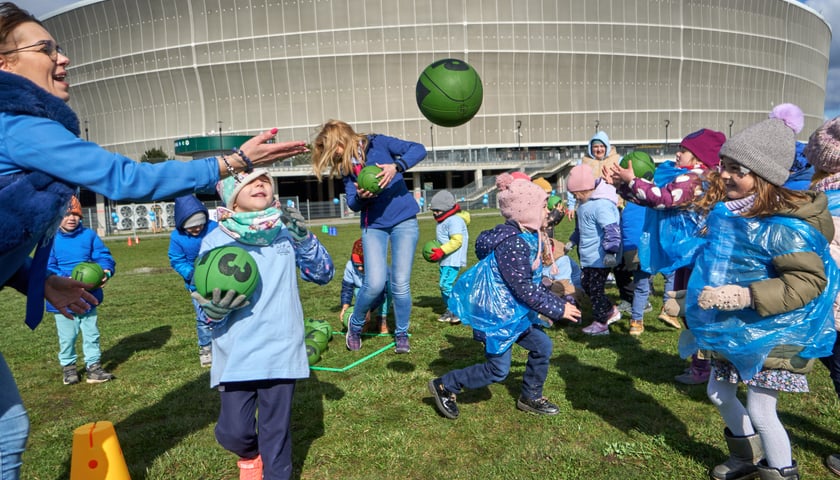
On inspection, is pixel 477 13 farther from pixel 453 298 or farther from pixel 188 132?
pixel 453 298

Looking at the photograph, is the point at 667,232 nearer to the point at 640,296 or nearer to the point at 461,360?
the point at 640,296

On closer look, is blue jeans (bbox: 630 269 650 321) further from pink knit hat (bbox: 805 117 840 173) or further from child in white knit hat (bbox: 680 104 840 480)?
child in white knit hat (bbox: 680 104 840 480)

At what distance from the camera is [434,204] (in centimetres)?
844

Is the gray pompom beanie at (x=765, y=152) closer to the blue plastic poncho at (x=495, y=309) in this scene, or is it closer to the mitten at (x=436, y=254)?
the blue plastic poncho at (x=495, y=309)

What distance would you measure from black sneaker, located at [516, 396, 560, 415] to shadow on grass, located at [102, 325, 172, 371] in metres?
4.88

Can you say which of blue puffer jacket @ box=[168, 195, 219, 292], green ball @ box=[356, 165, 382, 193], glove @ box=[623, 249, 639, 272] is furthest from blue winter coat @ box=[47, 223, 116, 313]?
glove @ box=[623, 249, 639, 272]

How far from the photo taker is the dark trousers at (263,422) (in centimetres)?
321

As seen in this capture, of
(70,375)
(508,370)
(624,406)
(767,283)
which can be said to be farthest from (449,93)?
(70,375)

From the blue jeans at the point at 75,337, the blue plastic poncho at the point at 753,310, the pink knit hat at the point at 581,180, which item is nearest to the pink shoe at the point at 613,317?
the pink knit hat at the point at 581,180

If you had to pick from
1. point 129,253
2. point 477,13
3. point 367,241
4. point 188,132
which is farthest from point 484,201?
point 367,241

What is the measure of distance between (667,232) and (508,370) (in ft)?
6.61

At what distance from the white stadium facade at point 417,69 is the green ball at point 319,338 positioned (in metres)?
53.0

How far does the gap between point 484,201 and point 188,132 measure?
3950 cm

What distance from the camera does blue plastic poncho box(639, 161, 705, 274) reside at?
4.96 m
